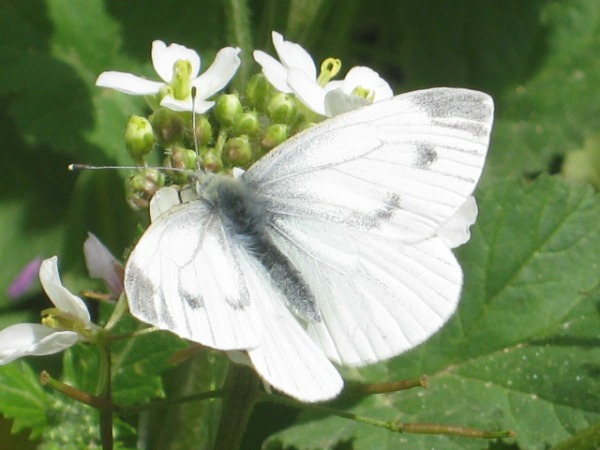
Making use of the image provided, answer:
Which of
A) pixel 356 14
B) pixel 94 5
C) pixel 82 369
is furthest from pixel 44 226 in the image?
pixel 356 14

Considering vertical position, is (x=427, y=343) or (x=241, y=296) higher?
(x=241, y=296)

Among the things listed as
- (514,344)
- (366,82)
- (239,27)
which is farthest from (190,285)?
(239,27)

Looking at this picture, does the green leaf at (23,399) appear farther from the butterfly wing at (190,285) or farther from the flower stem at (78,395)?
the butterfly wing at (190,285)

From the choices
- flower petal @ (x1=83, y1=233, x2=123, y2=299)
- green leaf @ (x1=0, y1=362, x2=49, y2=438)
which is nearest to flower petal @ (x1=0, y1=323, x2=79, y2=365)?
flower petal @ (x1=83, y1=233, x2=123, y2=299)

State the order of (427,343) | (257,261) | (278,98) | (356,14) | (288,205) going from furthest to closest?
(356,14) → (427,343) → (278,98) → (288,205) → (257,261)

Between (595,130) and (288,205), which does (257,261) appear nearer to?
→ (288,205)

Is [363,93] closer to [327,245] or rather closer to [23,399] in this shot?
[327,245]
